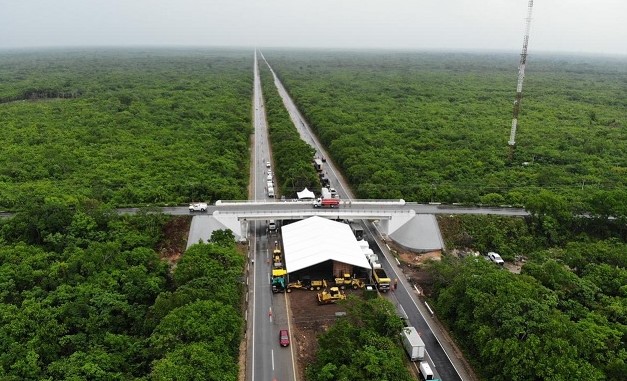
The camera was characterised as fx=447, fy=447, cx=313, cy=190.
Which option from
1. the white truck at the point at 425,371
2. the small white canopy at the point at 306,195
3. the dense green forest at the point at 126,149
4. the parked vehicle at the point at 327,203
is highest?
the dense green forest at the point at 126,149

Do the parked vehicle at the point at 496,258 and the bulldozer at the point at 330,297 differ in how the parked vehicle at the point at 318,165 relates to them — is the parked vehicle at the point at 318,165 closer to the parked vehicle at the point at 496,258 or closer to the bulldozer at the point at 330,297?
the parked vehicle at the point at 496,258

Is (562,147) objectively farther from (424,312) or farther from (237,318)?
(237,318)

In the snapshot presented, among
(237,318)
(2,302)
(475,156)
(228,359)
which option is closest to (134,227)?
(2,302)

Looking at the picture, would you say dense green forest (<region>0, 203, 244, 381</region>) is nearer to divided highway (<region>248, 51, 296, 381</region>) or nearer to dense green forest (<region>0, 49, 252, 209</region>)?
divided highway (<region>248, 51, 296, 381</region>)

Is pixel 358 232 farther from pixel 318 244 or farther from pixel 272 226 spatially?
pixel 272 226

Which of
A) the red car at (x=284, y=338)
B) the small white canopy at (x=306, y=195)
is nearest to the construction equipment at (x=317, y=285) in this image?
the red car at (x=284, y=338)

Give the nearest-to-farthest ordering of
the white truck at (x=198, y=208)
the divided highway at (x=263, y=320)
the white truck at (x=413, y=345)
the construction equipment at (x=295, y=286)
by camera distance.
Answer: the divided highway at (x=263, y=320)
the white truck at (x=413, y=345)
the construction equipment at (x=295, y=286)
the white truck at (x=198, y=208)

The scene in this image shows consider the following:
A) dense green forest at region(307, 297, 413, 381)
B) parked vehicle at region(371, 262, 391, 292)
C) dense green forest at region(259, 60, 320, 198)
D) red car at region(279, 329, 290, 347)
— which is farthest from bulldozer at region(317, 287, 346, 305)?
dense green forest at region(259, 60, 320, 198)

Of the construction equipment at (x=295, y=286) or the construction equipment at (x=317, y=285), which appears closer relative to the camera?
the construction equipment at (x=295, y=286)
